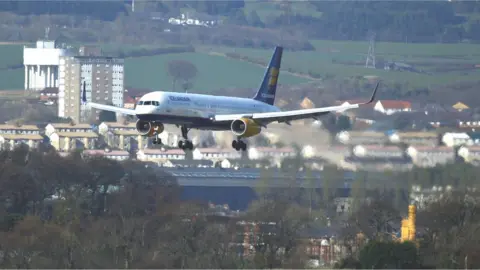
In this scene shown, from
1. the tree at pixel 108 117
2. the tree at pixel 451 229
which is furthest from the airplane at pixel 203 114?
the tree at pixel 108 117

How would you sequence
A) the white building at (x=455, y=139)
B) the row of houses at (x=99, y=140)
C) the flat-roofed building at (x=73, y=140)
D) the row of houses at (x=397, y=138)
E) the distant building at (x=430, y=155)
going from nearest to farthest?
1. the distant building at (x=430, y=155)
2. the row of houses at (x=397, y=138)
3. the white building at (x=455, y=139)
4. the row of houses at (x=99, y=140)
5. the flat-roofed building at (x=73, y=140)

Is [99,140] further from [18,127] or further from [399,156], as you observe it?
[399,156]

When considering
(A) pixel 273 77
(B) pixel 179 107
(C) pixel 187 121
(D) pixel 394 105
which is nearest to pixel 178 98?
(B) pixel 179 107

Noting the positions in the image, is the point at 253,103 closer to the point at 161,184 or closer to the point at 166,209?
the point at 166,209

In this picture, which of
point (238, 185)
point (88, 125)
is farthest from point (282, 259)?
point (88, 125)

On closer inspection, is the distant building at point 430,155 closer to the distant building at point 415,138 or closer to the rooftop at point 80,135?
the distant building at point 415,138

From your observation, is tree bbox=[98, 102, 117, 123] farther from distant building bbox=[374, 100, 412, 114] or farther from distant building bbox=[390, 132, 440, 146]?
distant building bbox=[390, 132, 440, 146]

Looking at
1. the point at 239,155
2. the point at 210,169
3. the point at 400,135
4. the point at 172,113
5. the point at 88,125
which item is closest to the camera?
the point at 172,113

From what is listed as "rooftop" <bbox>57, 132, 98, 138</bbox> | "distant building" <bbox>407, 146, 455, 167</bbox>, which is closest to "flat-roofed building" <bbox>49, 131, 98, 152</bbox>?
"rooftop" <bbox>57, 132, 98, 138</bbox>
